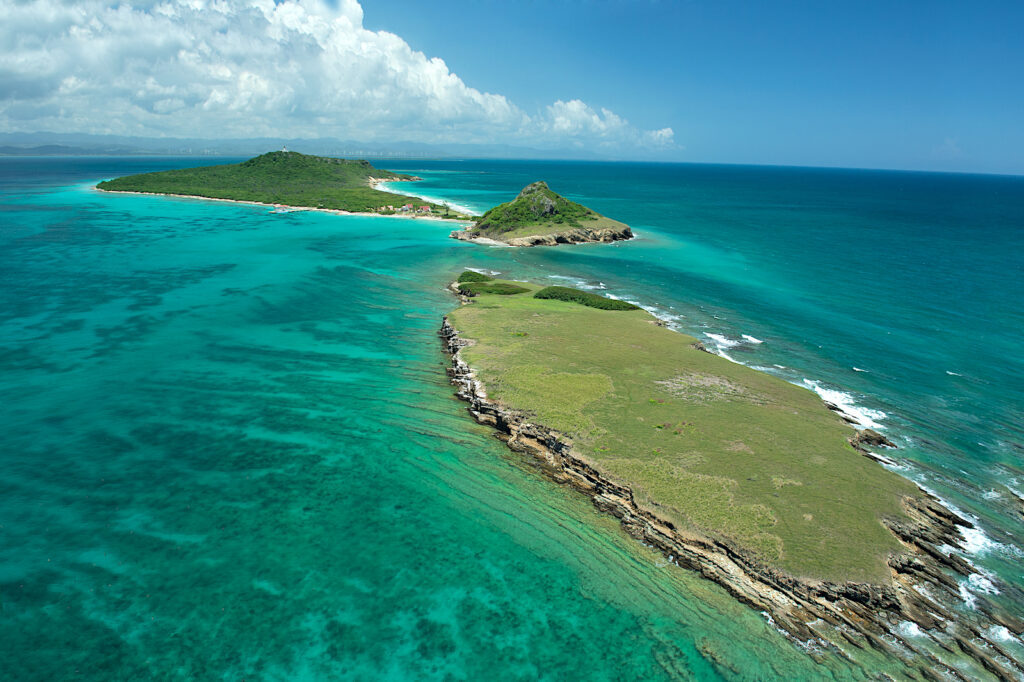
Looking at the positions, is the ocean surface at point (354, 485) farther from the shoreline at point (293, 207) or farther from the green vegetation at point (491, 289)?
the shoreline at point (293, 207)

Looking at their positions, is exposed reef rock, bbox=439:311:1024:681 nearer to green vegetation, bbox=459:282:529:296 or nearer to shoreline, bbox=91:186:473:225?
green vegetation, bbox=459:282:529:296

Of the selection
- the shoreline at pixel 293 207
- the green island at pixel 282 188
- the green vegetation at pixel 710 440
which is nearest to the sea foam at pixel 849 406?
the green vegetation at pixel 710 440

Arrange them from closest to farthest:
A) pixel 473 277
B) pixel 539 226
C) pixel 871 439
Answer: pixel 871 439, pixel 473 277, pixel 539 226

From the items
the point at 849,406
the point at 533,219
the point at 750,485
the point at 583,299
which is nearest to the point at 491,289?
the point at 583,299

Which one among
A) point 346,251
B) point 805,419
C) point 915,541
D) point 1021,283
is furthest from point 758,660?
point 1021,283

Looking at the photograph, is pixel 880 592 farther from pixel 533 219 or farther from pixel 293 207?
pixel 293 207

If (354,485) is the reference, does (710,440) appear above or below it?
above

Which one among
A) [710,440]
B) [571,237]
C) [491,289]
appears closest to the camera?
[710,440]

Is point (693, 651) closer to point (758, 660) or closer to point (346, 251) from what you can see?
point (758, 660)
